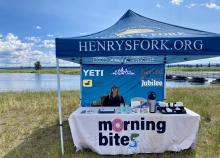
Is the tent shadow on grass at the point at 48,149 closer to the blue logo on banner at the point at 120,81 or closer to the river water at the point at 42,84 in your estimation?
the blue logo on banner at the point at 120,81

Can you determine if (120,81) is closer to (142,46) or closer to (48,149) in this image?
(48,149)

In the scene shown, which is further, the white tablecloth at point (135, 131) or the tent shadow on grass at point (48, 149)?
the tent shadow on grass at point (48, 149)

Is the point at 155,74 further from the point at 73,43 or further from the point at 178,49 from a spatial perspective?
the point at 73,43

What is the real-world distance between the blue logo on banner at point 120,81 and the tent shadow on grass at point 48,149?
156 cm

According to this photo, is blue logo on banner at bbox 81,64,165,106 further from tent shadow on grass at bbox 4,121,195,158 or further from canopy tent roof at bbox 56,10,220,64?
canopy tent roof at bbox 56,10,220,64

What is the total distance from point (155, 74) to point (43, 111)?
4119 millimetres

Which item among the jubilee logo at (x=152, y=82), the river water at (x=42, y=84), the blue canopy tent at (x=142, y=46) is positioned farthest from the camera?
the river water at (x=42, y=84)

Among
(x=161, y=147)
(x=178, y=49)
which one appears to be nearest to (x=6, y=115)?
(x=161, y=147)

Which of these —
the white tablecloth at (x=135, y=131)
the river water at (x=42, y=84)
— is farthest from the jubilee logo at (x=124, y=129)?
the river water at (x=42, y=84)

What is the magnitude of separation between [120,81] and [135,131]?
2982 millimetres

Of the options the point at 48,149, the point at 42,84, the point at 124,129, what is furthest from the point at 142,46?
the point at 42,84

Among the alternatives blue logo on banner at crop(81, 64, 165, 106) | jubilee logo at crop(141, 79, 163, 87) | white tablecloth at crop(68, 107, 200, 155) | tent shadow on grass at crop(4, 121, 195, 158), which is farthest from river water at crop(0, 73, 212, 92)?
white tablecloth at crop(68, 107, 200, 155)

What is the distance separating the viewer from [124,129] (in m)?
4.66

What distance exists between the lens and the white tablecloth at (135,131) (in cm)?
465
